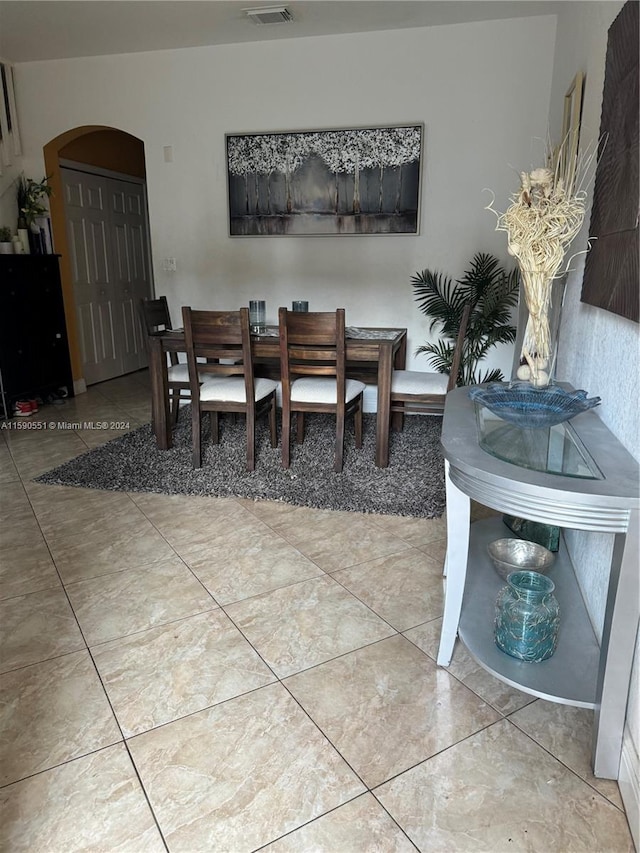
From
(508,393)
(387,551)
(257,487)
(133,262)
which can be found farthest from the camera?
(133,262)

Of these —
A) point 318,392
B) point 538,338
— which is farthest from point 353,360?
point 538,338

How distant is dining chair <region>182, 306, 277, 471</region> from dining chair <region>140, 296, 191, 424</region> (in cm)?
24

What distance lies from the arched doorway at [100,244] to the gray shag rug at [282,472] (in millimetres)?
2240

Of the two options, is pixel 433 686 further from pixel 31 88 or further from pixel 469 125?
pixel 31 88

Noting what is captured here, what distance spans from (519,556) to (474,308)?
2506 millimetres

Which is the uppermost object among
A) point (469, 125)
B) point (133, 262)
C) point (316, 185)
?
point (469, 125)

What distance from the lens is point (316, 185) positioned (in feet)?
13.7

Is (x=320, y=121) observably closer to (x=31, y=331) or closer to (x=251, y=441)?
(x=251, y=441)

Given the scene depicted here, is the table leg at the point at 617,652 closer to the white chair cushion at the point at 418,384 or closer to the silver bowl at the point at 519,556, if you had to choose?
the silver bowl at the point at 519,556

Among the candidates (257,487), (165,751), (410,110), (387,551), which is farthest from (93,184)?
(165,751)

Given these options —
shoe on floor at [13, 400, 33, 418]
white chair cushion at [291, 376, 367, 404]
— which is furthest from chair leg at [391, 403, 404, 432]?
shoe on floor at [13, 400, 33, 418]

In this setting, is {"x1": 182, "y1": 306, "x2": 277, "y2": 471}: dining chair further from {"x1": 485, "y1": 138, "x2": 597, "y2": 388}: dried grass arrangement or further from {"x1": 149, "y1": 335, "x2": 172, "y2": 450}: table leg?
{"x1": 485, "y1": 138, "x2": 597, "y2": 388}: dried grass arrangement

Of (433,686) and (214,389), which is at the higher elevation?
(214,389)

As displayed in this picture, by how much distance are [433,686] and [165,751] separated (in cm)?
74
